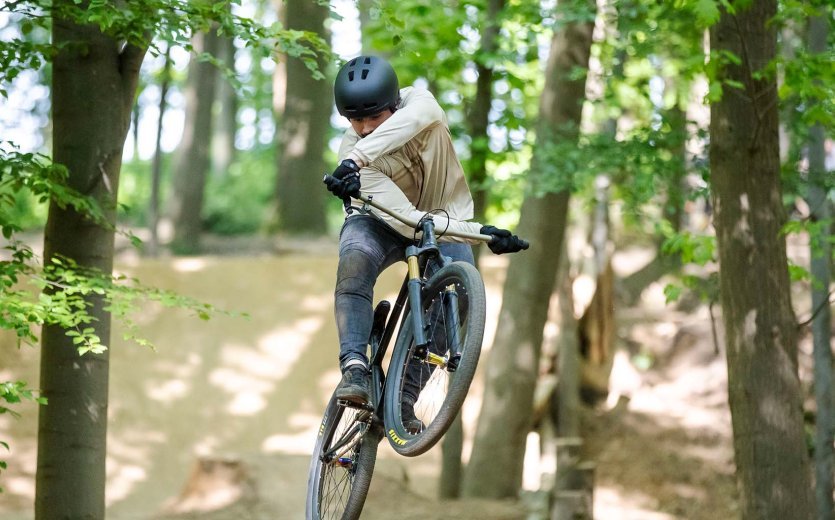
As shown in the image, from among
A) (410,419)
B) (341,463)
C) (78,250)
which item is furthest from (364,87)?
(78,250)

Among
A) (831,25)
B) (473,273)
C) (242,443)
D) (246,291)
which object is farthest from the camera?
(246,291)

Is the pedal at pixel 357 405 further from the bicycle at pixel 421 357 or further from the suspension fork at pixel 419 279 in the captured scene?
the suspension fork at pixel 419 279

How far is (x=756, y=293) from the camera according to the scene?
6.55m

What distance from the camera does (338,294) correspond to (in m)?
4.69

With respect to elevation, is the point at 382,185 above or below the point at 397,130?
below

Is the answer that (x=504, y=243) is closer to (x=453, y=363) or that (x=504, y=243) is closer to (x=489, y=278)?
(x=453, y=363)

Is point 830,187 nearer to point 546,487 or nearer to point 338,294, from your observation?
point 546,487

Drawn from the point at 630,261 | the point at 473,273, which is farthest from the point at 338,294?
the point at 630,261

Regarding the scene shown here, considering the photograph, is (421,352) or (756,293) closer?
(421,352)

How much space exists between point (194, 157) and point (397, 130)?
51.0ft

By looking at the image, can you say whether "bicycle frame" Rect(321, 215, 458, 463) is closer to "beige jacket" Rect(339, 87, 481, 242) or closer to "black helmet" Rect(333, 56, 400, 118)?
"beige jacket" Rect(339, 87, 481, 242)

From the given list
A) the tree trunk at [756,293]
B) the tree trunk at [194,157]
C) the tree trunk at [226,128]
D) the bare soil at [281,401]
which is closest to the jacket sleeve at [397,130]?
the tree trunk at [756,293]

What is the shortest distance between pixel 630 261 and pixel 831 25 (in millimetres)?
12412

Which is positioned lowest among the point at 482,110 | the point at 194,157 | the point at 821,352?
the point at 821,352
